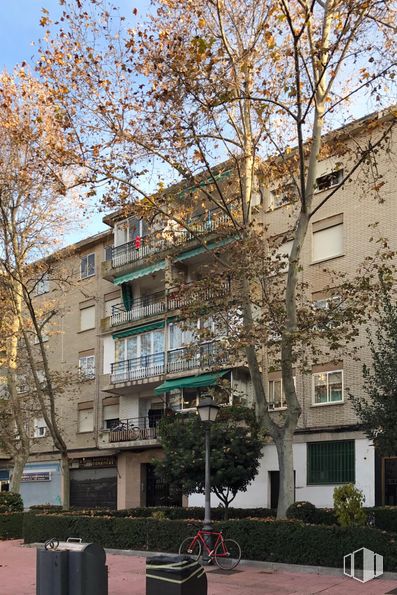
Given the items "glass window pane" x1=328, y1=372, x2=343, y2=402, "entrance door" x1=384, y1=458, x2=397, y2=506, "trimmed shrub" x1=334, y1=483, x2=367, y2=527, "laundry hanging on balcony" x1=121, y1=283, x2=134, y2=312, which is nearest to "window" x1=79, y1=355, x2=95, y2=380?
"laundry hanging on balcony" x1=121, y1=283, x2=134, y2=312

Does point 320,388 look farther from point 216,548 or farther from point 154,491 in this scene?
point 154,491

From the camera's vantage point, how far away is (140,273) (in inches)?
1212

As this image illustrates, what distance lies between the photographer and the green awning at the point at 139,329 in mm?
29828

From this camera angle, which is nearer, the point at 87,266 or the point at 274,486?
the point at 274,486

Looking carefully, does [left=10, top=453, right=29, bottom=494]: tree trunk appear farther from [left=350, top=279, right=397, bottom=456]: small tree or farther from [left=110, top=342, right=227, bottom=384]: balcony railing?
[left=350, top=279, right=397, bottom=456]: small tree

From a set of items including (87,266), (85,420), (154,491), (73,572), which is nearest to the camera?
(73,572)

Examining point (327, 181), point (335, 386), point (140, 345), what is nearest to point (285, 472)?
point (335, 386)

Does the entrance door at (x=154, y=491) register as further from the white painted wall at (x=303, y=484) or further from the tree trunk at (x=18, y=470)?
the tree trunk at (x=18, y=470)

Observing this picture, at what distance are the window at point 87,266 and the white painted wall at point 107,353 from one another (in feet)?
13.9

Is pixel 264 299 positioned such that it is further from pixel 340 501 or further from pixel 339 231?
pixel 339 231

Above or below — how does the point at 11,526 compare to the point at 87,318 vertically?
below

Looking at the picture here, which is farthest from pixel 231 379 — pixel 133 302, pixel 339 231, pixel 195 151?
pixel 195 151

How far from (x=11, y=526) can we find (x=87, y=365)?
40.7 feet

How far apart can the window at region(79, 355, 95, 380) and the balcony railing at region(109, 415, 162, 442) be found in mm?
3356
